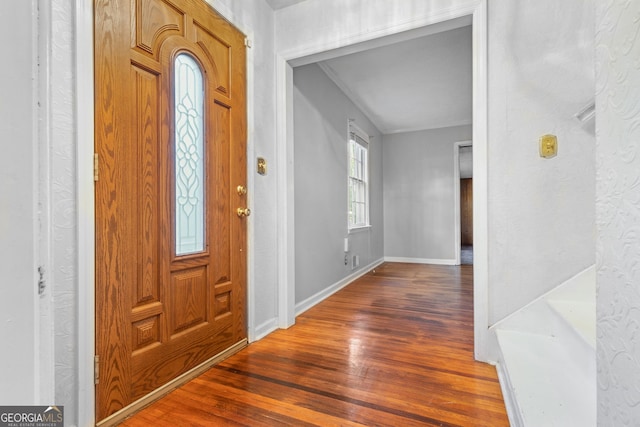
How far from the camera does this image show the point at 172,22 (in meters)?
1.56

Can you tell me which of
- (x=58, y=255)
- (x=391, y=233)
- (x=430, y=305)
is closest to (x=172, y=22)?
(x=58, y=255)

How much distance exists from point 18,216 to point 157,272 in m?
1.17

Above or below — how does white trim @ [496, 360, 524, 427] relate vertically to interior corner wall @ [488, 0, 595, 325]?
below

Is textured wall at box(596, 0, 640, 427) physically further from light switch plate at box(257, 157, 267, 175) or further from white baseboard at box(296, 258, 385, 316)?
white baseboard at box(296, 258, 385, 316)

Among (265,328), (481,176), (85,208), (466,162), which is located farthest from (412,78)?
(466,162)

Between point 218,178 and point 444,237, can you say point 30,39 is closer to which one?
point 218,178

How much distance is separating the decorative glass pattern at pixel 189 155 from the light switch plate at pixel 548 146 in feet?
6.28

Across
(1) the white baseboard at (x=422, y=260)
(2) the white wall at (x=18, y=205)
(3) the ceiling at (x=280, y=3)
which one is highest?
(3) the ceiling at (x=280, y=3)

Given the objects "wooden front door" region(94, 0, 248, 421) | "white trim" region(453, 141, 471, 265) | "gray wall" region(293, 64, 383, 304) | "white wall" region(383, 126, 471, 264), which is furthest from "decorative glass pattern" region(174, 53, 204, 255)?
"white trim" region(453, 141, 471, 265)

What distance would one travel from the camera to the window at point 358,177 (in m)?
4.32

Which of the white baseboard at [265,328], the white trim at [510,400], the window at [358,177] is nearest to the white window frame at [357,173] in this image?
the window at [358,177]

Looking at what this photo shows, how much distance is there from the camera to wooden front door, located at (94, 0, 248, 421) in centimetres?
127

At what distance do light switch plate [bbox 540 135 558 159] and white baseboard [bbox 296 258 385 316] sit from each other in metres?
2.11

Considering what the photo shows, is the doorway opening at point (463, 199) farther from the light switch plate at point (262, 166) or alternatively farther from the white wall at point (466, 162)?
the light switch plate at point (262, 166)
